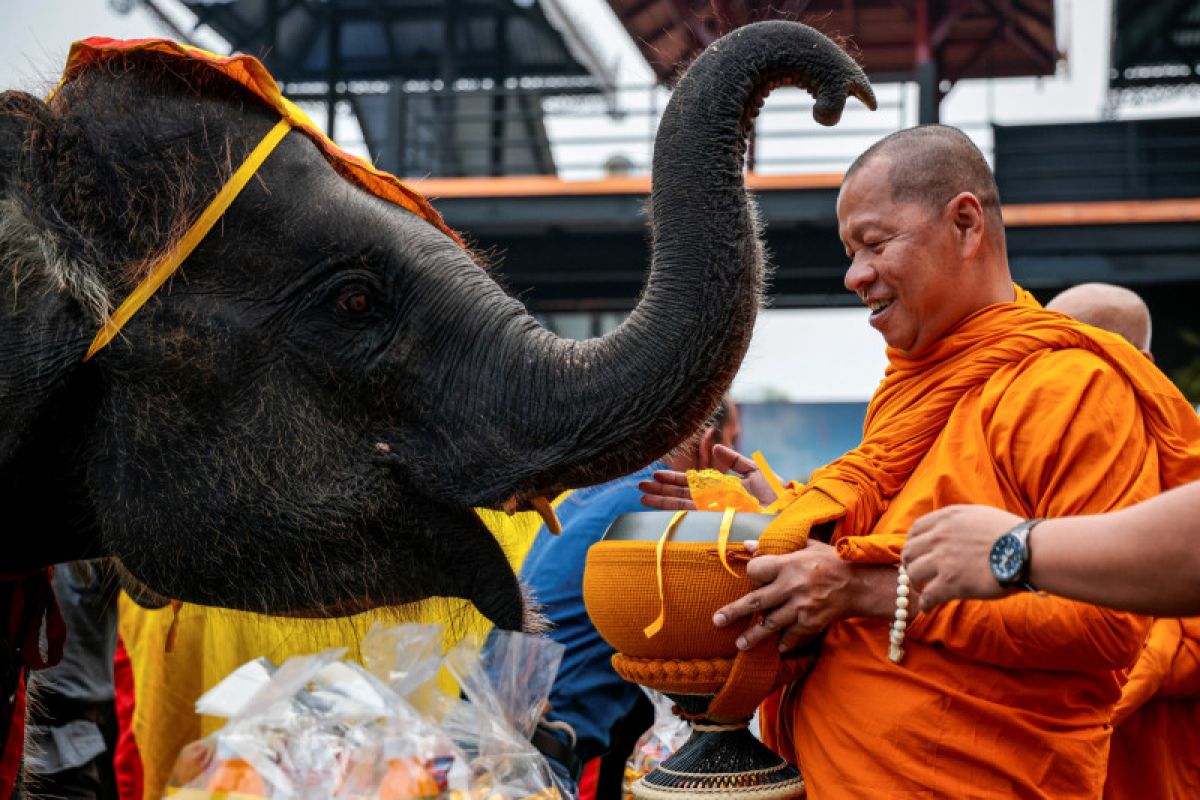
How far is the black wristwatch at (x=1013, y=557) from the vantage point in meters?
1.66

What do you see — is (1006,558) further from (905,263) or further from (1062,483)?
(905,263)

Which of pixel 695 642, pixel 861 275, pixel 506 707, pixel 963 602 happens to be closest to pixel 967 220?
pixel 861 275

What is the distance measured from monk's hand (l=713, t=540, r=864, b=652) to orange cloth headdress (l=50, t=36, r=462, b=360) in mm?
782

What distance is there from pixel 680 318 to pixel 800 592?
0.54 m

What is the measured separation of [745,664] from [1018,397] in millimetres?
634

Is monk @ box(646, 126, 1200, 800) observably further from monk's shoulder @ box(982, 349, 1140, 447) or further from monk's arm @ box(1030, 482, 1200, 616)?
monk's arm @ box(1030, 482, 1200, 616)

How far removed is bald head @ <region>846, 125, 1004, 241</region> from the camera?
252cm

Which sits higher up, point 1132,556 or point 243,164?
point 243,164

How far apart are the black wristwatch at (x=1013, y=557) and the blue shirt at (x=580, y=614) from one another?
1934 millimetres

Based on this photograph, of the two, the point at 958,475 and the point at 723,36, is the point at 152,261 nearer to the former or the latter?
the point at 723,36

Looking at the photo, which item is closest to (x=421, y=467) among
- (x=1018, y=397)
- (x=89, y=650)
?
(x=1018, y=397)

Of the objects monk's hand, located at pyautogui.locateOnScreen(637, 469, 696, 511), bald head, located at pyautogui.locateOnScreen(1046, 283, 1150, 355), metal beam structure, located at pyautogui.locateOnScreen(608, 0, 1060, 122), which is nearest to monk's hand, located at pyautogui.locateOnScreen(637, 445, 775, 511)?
monk's hand, located at pyautogui.locateOnScreen(637, 469, 696, 511)

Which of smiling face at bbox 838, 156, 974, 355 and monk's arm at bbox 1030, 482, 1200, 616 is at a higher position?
smiling face at bbox 838, 156, 974, 355

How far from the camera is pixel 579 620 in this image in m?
3.78
